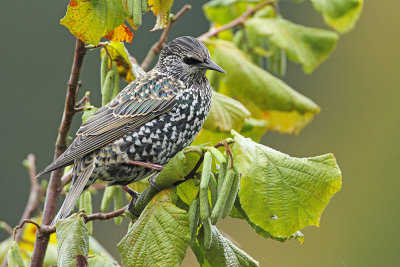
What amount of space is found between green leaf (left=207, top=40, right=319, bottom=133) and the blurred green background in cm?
597

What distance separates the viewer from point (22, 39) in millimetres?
11281

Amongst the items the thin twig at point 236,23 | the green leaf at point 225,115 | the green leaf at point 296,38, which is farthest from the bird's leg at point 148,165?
the green leaf at point 296,38

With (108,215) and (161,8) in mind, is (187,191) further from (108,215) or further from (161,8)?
(161,8)

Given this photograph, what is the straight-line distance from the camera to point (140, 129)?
348cm

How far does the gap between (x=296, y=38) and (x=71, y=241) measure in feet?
6.68

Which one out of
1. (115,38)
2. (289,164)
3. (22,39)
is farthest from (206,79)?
(22,39)

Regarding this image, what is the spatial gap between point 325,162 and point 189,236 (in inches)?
23.1

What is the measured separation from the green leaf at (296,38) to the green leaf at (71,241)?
1.75 m

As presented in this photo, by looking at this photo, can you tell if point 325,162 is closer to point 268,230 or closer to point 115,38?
point 268,230

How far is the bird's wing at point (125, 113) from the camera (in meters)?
3.46

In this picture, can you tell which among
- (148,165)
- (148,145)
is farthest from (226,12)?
(148,165)

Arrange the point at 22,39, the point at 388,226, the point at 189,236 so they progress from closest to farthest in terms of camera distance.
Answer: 1. the point at 189,236
2. the point at 22,39
3. the point at 388,226

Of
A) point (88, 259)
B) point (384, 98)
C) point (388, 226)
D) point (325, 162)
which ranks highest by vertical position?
point (325, 162)

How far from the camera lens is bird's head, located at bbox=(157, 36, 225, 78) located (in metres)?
3.58
